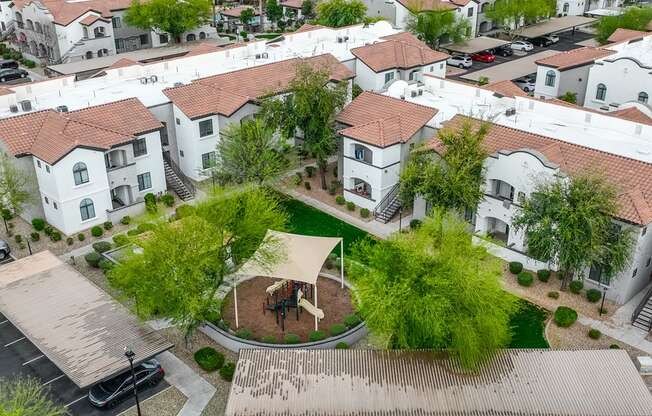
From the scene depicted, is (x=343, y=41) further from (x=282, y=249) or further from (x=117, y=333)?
(x=117, y=333)

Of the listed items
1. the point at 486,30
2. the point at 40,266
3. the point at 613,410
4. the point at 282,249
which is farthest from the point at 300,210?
the point at 486,30

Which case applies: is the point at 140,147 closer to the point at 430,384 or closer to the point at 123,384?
the point at 123,384

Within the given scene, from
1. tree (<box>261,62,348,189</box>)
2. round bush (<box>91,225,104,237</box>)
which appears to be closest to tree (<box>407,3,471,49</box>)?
tree (<box>261,62,348,189</box>)

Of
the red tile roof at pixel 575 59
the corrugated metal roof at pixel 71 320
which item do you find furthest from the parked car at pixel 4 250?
the red tile roof at pixel 575 59

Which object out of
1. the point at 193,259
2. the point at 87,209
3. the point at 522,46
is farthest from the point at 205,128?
the point at 522,46

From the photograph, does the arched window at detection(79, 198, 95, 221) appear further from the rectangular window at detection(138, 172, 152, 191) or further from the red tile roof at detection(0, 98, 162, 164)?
the rectangular window at detection(138, 172, 152, 191)
